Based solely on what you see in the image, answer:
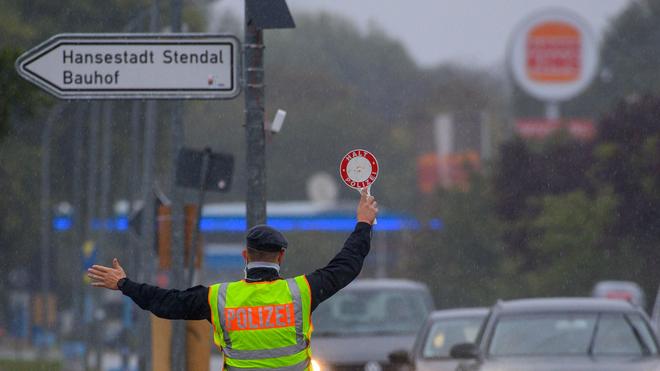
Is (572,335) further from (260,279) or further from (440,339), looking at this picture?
(260,279)

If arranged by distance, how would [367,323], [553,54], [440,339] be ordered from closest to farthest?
[440,339] → [367,323] → [553,54]

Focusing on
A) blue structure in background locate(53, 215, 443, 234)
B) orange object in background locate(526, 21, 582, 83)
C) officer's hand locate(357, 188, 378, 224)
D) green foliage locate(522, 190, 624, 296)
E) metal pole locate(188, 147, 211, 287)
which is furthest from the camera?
orange object in background locate(526, 21, 582, 83)

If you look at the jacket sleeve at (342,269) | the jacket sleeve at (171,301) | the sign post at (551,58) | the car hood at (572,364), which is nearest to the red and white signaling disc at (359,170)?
the jacket sleeve at (342,269)

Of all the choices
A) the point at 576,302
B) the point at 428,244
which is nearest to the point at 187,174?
the point at 576,302

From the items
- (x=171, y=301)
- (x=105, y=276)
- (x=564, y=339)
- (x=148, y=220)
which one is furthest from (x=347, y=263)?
(x=148, y=220)

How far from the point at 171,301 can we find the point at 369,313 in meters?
13.3

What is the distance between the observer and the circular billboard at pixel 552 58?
75.0m

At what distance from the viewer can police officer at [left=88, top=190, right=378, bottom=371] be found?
7.04 meters

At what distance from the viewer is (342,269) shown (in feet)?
23.5

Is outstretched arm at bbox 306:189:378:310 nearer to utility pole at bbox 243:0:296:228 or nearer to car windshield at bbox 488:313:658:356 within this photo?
utility pole at bbox 243:0:296:228

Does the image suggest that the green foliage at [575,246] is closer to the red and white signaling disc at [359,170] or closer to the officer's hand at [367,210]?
the red and white signaling disc at [359,170]

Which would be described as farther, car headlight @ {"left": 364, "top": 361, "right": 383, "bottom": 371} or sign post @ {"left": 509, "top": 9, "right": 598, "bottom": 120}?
sign post @ {"left": 509, "top": 9, "right": 598, "bottom": 120}

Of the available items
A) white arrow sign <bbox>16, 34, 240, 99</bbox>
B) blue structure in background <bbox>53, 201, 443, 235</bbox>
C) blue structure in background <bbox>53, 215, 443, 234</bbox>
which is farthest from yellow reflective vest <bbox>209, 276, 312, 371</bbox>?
blue structure in background <bbox>53, 201, 443, 235</bbox>

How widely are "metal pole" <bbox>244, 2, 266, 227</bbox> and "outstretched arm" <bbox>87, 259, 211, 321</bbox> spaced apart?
345 centimetres
